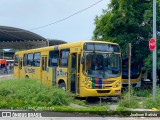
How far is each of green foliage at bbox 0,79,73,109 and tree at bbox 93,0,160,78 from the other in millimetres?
9555

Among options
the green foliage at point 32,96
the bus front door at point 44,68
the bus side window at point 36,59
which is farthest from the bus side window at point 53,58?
the green foliage at point 32,96

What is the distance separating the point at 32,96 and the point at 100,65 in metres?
3.99

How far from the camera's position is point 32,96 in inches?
609

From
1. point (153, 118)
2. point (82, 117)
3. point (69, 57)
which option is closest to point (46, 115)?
point (82, 117)

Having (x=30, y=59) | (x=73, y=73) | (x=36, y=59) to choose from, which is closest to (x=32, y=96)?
(x=73, y=73)

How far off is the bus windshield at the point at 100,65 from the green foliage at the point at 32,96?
2.04 meters

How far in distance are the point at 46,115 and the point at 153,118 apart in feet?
12.7

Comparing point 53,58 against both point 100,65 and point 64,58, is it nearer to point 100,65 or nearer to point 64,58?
point 64,58

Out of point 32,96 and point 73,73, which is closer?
point 32,96

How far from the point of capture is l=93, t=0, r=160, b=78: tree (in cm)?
2431

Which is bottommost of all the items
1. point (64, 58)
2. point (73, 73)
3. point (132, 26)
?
point (73, 73)

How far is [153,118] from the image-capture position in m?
13.1

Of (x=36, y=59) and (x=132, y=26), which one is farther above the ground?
(x=132, y=26)

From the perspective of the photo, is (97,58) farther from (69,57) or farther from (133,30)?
(133,30)
